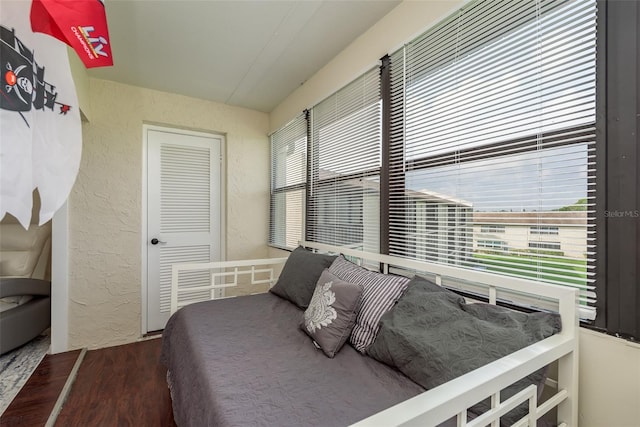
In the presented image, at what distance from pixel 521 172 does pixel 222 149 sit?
115 inches

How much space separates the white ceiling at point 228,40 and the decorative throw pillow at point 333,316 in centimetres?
162

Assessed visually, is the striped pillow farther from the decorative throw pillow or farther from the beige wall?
the beige wall

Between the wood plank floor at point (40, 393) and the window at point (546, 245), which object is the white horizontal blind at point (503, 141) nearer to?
the window at point (546, 245)

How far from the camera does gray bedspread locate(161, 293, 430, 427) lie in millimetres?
916

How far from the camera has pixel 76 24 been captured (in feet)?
1.42

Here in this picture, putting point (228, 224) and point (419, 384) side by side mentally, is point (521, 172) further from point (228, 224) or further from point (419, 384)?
A: point (228, 224)

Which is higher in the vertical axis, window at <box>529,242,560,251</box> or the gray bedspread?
window at <box>529,242,560,251</box>

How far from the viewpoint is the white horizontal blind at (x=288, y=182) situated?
109 inches

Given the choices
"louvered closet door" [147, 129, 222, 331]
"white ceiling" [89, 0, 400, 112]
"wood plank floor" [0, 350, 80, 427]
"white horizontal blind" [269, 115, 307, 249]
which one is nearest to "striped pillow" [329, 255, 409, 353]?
"white horizontal blind" [269, 115, 307, 249]

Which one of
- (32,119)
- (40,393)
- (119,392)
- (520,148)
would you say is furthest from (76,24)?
(40,393)

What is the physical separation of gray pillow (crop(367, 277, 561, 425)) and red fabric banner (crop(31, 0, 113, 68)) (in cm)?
123

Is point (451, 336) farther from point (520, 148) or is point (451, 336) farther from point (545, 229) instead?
point (520, 148)

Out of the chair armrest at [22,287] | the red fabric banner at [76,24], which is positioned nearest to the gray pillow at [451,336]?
the red fabric banner at [76,24]

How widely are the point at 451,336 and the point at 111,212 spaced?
9.49ft
